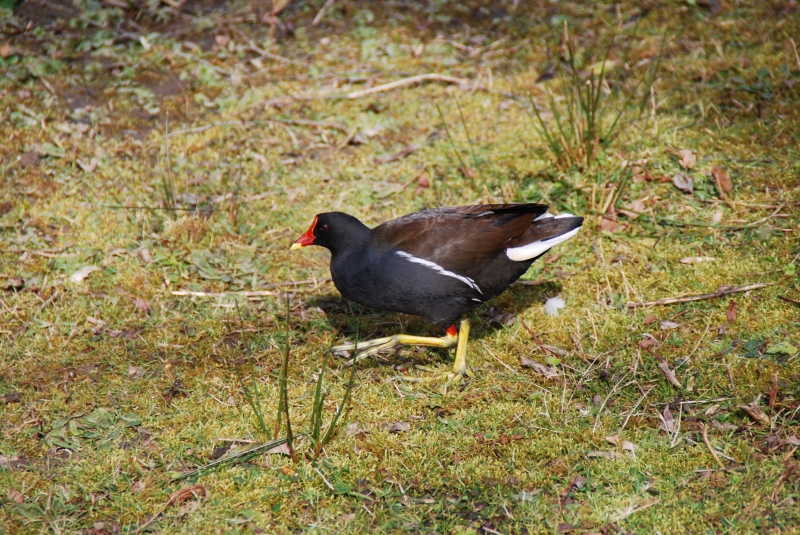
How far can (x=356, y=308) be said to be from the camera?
15.0ft

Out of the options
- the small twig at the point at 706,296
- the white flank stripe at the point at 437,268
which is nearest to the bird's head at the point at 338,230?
the white flank stripe at the point at 437,268

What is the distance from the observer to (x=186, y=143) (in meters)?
5.80

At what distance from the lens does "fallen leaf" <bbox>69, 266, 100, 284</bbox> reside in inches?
180

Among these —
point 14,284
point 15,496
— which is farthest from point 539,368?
point 14,284

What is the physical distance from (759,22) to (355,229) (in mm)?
4740

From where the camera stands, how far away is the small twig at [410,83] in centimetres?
629

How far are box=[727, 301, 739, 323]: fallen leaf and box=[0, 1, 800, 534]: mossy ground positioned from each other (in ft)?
0.07

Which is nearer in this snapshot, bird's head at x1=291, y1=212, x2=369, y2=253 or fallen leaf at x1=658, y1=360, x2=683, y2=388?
fallen leaf at x1=658, y1=360, x2=683, y2=388

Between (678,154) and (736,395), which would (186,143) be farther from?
(736,395)

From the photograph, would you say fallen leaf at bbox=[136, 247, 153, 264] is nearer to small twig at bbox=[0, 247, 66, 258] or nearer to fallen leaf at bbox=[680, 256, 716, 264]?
small twig at bbox=[0, 247, 66, 258]

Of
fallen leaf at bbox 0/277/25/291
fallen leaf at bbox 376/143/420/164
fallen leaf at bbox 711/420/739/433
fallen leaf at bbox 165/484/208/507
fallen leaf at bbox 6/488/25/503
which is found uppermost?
fallen leaf at bbox 0/277/25/291

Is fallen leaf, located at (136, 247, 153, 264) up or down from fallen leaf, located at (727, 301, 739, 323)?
up

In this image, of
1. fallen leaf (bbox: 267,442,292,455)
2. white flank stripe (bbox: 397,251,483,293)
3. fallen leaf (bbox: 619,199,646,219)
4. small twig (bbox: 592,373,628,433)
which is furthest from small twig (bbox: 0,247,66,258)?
fallen leaf (bbox: 619,199,646,219)

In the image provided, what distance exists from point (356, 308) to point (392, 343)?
21.9 inches
